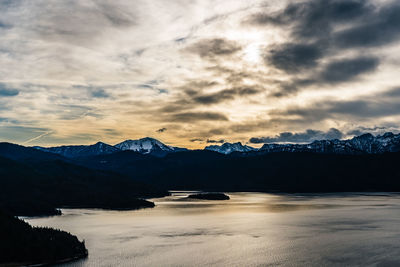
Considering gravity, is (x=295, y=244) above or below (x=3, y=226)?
below

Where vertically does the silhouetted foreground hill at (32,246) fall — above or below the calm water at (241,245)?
above

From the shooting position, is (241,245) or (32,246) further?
(241,245)

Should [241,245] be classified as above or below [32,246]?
below

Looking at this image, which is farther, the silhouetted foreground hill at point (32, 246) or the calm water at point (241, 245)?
the calm water at point (241, 245)

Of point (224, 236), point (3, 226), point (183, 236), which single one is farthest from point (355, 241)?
point (3, 226)

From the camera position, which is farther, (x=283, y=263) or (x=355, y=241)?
(x=355, y=241)

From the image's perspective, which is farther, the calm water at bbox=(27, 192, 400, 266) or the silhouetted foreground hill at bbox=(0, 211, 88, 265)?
the calm water at bbox=(27, 192, 400, 266)

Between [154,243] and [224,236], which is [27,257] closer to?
[154,243]

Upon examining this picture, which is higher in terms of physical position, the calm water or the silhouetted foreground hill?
the silhouetted foreground hill
